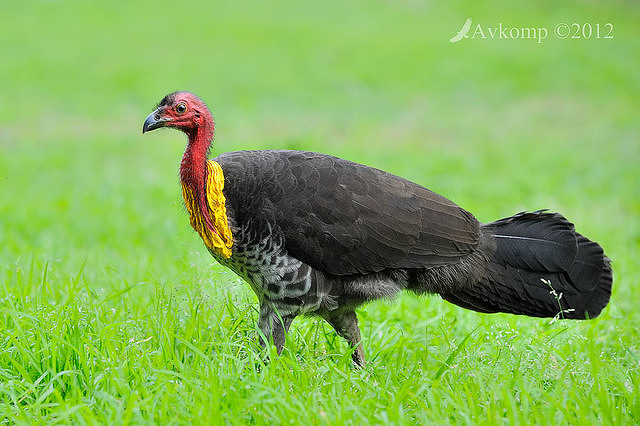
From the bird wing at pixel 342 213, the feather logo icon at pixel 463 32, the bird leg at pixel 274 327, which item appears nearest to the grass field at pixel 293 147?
the bird leg at pixel 274 327

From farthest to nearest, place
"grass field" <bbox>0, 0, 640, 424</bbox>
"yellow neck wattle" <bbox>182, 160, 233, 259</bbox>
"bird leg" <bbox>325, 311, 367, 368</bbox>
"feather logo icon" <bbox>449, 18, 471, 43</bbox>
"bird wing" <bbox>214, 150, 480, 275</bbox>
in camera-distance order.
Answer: "feather logo icon" <bbox>449, 18, 471, 43</bbox>, "bird leg" <bbox>325, 311, 367, 368</bbox>, "bird wing" <bbox>214, 150, 480, 275</bbox>, "yellow neck wattle" <bbox>182, 160, 233, 259</bbox>, "grass field" <bbox>0, 0, 640, 424</bbox>

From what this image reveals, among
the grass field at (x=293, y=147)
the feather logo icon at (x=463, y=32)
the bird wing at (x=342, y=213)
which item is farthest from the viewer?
the feather logo icon at (x=463, y=32)

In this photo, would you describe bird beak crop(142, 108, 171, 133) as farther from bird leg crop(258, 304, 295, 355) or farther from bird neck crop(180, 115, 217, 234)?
bird leg crop(258, 304, 295, 355)

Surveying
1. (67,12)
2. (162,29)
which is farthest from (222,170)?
(67,12)

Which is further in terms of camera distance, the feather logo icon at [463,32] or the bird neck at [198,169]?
the feather logo icon at [463,32]

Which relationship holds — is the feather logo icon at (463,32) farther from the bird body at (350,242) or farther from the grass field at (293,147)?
the bird body at (350,242)

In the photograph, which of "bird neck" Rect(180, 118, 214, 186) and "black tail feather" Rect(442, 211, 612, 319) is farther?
"black tail feather" Rect(442, 211, 612, 319)

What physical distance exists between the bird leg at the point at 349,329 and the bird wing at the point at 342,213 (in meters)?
0.38

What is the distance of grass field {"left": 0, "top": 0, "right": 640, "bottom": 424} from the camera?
3.40 metres

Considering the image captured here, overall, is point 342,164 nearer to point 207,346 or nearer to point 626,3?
point 207,346

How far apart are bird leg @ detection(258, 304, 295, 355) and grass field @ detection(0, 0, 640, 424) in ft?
0.29

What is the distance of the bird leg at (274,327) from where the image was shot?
3.95m

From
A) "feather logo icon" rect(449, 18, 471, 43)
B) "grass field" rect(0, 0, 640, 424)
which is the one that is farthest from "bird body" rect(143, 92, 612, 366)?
"feather logo icon" rect(449, 18, 471, 43)

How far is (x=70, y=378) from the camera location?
11.2ft
